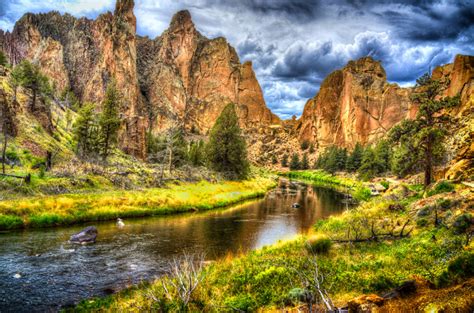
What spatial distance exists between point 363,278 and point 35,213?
25.2 m

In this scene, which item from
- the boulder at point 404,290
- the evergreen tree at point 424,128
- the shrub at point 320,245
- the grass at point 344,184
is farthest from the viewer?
the grass at point 344,184

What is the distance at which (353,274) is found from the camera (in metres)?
12.7

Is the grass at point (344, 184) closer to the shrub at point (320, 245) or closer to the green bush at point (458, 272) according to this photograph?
the shrub at point (320, 245)

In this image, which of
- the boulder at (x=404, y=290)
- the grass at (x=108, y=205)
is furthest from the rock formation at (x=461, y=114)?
the grass at (x=108, y=205)

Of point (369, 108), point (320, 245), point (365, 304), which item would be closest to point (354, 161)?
point (369, 108)

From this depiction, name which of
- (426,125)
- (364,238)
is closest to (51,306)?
(364,238)

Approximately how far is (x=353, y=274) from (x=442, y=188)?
16.6m

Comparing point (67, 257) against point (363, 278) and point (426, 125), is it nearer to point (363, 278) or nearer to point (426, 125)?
point (363, 278)

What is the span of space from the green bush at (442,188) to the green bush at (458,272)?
1655cm

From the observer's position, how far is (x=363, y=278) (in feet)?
39.9

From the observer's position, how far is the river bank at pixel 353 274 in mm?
9695

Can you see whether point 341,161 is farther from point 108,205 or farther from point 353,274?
point 353,274

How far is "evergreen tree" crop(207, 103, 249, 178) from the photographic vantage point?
63.3m

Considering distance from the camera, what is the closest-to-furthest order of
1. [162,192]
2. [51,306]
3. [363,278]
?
[363,278], [51,306], [162,192]
